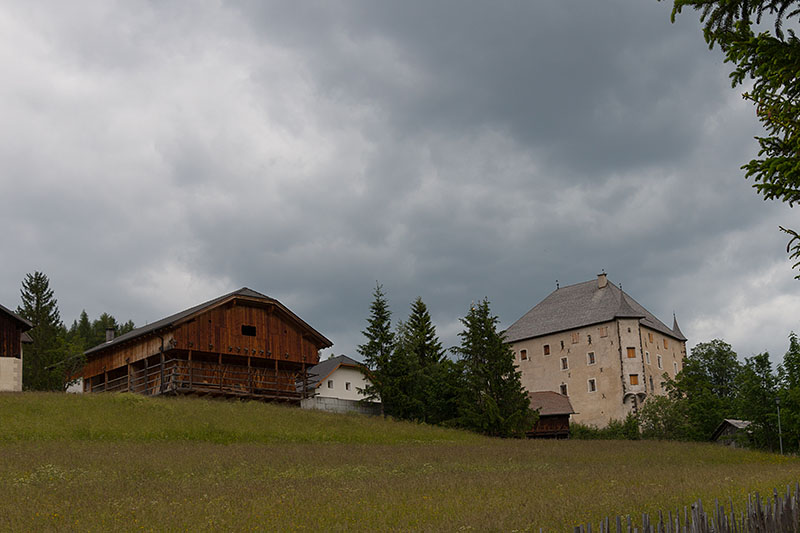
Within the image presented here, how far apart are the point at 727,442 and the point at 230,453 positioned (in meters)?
49.3

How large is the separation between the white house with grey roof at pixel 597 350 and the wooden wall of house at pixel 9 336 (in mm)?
43541

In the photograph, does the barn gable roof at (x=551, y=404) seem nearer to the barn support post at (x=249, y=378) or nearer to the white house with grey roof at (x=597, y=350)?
the white house with grey roof at (x=597, y=350)

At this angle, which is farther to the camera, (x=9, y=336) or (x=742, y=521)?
(x=9, y=336)

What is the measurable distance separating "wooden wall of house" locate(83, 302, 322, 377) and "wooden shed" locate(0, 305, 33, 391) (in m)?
7.86

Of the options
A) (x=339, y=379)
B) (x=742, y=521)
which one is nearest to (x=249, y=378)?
(x=339, y=379)

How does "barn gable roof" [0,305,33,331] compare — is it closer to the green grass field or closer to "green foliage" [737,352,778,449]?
the green grass field

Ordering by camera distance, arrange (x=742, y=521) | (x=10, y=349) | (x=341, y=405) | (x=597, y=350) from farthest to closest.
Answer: (x=597, y=350) → (x=341, y=405) → (x=10, y=349) → (x=742, y=521)

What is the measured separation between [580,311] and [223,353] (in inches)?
1757

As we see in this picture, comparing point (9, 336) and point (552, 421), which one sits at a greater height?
point (9, 336)

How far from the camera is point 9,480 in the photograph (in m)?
19.3

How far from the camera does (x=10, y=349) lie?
4275cm

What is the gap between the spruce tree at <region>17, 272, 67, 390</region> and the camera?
2650 inches

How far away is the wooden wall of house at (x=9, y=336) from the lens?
4247 centimetres

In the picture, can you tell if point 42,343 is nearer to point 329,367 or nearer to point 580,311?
point 329,367
